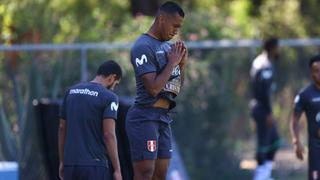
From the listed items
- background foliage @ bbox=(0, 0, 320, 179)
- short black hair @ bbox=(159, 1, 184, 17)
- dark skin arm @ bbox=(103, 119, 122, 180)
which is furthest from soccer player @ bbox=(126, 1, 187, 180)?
background foliage @ bbox=(0, 0, 320, 179)

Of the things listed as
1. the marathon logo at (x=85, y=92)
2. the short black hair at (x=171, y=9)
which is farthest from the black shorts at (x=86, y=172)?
the short black hair at (x=171, y=9)

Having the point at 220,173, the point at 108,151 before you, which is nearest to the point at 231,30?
the point at 220,173

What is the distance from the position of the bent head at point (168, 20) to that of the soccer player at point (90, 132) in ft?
2.70

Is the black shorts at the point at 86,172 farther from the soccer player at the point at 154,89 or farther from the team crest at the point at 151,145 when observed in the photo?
the team crest at the point at 151,145

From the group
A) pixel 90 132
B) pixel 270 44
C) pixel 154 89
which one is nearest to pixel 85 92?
pixel 90 132

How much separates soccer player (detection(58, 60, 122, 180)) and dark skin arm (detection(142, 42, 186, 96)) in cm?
67

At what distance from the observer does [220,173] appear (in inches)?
650

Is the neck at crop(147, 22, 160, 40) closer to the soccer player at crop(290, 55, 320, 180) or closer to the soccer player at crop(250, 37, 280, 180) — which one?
the soccer player at crop(290, 55, 320, 180)

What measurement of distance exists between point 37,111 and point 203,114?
425cm

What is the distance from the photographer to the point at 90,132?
31.3ft

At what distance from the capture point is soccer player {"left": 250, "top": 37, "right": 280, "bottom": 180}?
49.2 feet

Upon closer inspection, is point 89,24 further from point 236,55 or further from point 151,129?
point 151,129

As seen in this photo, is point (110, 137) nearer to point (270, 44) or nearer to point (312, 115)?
point (312, 115)

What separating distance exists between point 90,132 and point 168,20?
1.34 m
